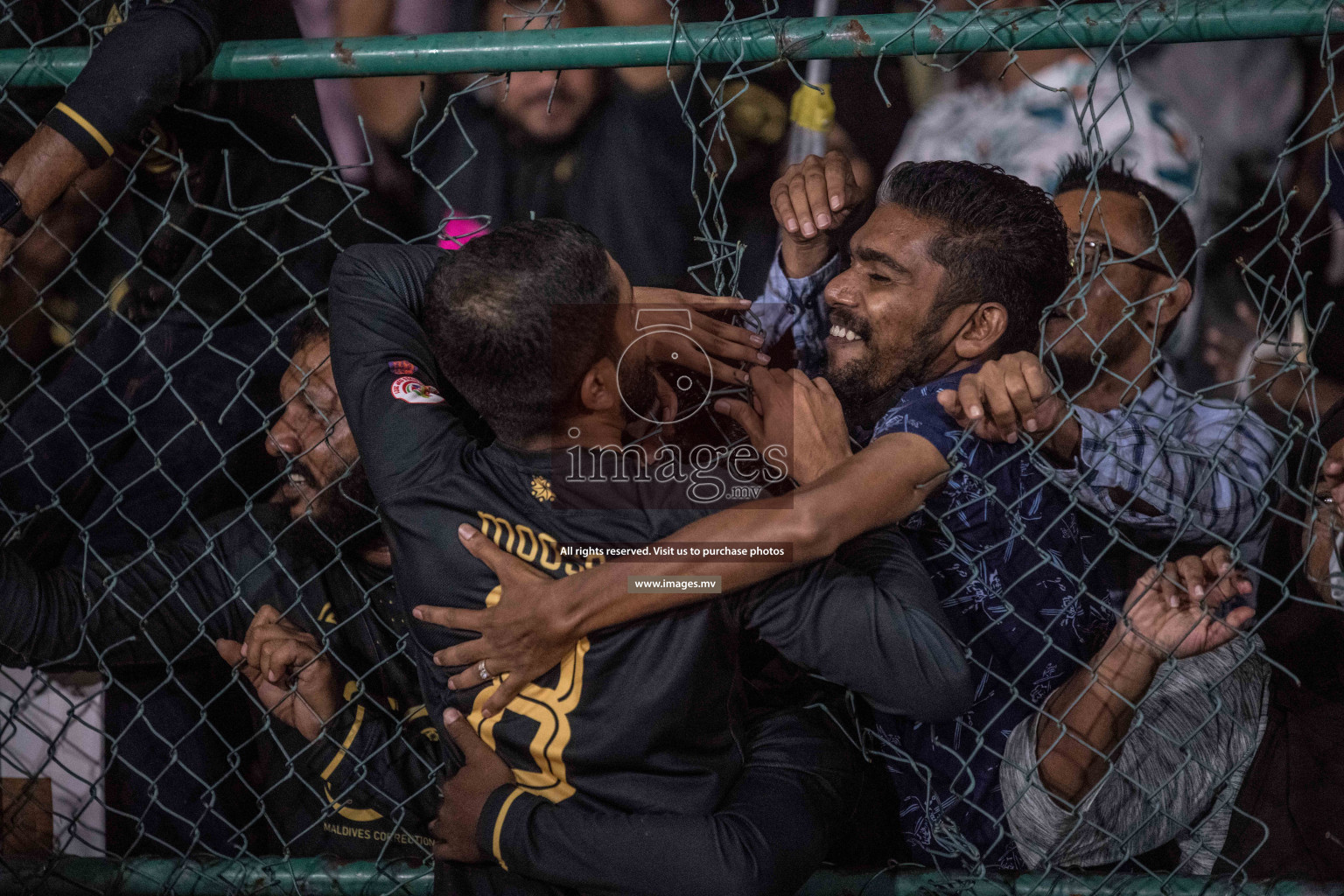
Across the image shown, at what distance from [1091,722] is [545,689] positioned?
1.11 m

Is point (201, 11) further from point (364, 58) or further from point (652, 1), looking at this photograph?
point (652, 1)

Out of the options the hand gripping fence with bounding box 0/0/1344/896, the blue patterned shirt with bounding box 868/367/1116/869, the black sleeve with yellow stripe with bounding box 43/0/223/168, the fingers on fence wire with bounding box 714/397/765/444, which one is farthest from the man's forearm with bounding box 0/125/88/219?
the blue patterned shirt with bounding box 868/367/1116/869

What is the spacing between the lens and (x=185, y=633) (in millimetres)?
2348

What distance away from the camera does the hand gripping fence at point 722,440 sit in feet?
5.61

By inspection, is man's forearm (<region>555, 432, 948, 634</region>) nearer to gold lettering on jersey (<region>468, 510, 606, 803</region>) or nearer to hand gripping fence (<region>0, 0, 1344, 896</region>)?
gold lettering on jersey (<region>468, 510, 606, 803</region>)

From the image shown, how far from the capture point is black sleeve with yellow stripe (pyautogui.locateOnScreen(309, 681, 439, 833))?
79.4 inches

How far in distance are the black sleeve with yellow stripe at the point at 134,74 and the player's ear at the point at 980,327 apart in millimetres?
1718

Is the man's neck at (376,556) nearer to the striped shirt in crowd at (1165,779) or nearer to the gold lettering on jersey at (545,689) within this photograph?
the gold lettering on jersey at (545,689)

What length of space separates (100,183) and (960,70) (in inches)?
111

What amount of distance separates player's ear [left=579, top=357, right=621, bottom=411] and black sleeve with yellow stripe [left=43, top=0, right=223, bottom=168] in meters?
1.08

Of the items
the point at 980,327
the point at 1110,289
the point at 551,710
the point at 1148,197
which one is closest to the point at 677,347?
the point at 551,710

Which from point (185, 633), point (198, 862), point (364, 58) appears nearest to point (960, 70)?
point (364, 58)

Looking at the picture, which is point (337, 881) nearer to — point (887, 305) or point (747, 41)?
point (887, 305)

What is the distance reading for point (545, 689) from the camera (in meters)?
1.55
